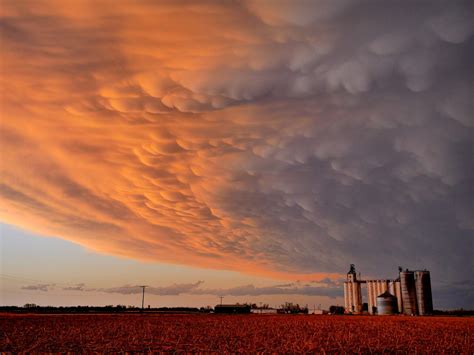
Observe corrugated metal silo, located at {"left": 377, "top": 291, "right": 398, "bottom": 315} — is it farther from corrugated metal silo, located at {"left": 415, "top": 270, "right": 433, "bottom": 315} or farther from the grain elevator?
corrugated metal silo, located at {"left": 415, "top": 270, "right": 433, "bottom": 315}

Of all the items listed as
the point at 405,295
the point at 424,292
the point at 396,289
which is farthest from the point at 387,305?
the point at 396,289

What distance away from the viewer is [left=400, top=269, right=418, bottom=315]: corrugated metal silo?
108375mm

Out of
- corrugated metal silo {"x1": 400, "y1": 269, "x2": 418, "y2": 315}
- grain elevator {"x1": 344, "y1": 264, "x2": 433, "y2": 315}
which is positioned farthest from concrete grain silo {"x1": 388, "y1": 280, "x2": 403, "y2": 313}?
corrugated metal silo {"x1": 400, "y1": 269, "x2": 418, "y2": 315}

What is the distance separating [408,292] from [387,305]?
7207 mm

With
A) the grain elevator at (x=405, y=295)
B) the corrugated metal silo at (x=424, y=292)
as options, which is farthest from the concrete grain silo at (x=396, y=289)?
the corrugated metal silo at (x=424, y=292)

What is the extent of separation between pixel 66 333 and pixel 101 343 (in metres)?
9.88

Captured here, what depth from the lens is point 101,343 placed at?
110 ft

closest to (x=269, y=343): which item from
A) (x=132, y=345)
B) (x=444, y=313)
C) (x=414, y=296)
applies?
(x=132, y=345)

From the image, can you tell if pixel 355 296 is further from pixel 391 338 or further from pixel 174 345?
pixel 174 345

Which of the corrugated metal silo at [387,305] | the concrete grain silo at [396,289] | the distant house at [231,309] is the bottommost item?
the distant house at [231,309]

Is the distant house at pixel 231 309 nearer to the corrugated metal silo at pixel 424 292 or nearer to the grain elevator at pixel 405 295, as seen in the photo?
the grain elevator at pixel 405 295

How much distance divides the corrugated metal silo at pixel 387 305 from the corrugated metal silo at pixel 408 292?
278cm

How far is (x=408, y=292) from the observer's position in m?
111

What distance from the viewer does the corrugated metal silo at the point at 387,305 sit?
355 feet
